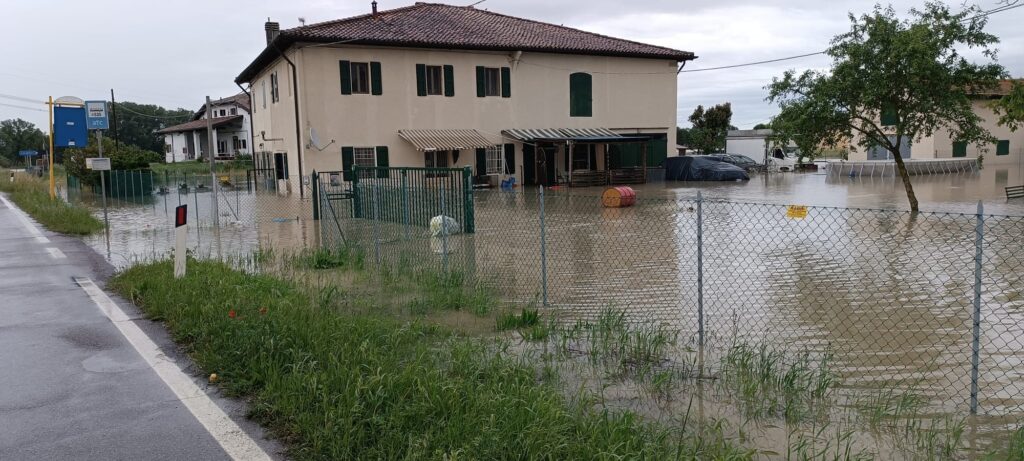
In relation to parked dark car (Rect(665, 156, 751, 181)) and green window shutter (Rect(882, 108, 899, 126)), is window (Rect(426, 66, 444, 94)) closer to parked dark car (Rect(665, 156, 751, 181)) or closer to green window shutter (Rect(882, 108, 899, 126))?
parked dark car (Rect(665, 156, 751, 181))

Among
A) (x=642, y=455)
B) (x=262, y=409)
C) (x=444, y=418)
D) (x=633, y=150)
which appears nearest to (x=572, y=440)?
(x=642, y=455)

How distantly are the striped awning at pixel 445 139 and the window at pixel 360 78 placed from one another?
2236mm

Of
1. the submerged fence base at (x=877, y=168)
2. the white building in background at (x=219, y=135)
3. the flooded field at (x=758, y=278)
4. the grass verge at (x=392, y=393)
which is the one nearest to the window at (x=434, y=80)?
the flooded field at (x=758, y=278)

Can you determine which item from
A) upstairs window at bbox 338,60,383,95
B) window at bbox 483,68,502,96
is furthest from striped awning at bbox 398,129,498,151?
upstairs window at bbox 338,60,383,95

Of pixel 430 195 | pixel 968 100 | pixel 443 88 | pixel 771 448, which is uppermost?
pixel 443 88

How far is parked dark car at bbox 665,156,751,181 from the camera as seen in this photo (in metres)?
37.5

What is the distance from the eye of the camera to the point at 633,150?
3722cm

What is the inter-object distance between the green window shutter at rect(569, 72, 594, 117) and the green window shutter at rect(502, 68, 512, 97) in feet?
10.9

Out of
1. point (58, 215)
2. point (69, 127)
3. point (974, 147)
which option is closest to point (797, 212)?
point (58, 215)

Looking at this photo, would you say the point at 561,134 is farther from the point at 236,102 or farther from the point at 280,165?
the point at 236,102

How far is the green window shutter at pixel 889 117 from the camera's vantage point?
19.0 m

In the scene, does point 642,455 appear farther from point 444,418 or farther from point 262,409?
point 262,409

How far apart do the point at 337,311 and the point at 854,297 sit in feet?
20.3

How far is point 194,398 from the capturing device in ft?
17.7
